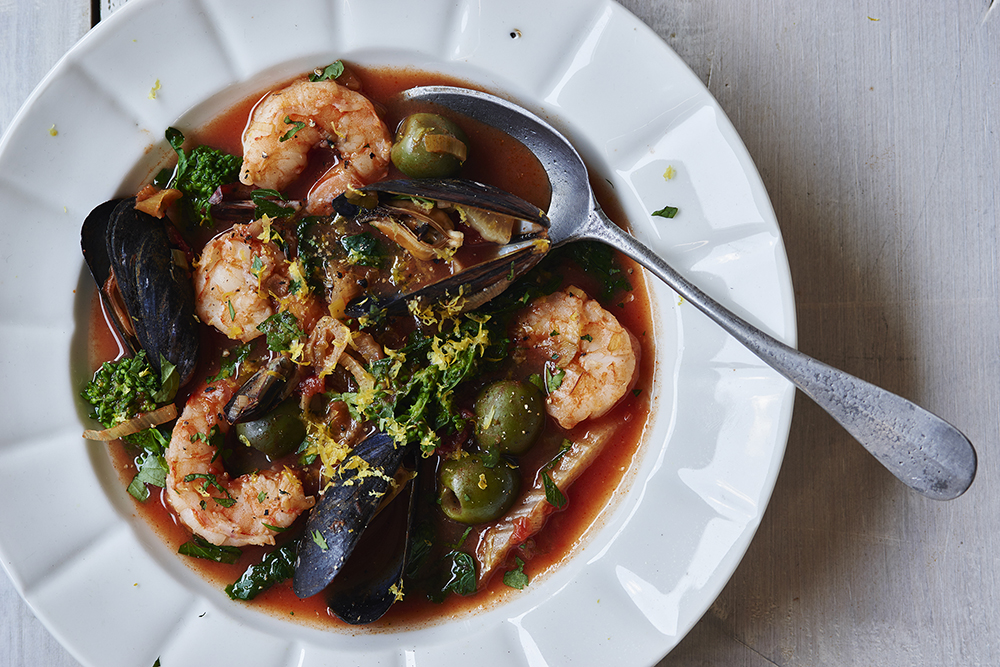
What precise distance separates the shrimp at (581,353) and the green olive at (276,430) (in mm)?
1115

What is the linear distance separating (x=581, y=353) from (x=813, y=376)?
2.94ft

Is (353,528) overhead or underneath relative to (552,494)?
overhead

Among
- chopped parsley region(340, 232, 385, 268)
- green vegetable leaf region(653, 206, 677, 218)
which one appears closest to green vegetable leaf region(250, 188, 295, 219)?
chopped parsley region(340, 232, 385, 268)

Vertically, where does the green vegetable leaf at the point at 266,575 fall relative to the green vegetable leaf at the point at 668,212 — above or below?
below

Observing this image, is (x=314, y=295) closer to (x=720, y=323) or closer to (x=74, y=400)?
(x=74, y=400)

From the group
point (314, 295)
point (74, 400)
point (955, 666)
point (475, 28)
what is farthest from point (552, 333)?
point (955, 666)

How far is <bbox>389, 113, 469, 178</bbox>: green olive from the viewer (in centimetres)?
268

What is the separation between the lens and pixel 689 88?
8.39 ft

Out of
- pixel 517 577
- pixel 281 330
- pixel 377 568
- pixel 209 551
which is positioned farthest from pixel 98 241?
pixel 517 577

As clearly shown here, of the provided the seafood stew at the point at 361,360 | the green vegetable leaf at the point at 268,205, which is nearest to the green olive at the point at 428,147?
the seafood stew at the point at 361,360

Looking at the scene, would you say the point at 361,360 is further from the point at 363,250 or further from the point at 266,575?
the point at 266,575

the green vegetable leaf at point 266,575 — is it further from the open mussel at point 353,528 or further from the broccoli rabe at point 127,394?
the broccoli rabe at point 127,394

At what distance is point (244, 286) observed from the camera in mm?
2643

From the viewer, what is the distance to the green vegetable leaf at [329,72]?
2.72 meters
